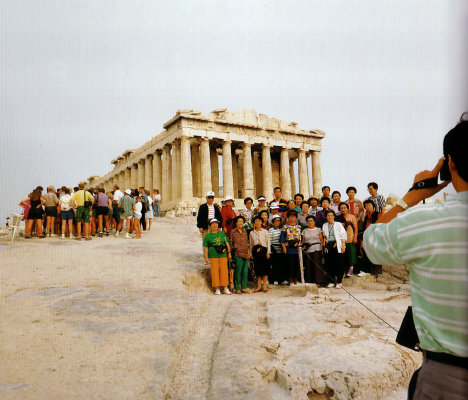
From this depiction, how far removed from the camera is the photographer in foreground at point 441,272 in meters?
1.78

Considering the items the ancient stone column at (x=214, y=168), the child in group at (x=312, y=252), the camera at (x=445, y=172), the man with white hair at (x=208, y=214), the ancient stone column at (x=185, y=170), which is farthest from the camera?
the ancient stone column at (x=214, y=168)

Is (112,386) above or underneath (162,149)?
underneath

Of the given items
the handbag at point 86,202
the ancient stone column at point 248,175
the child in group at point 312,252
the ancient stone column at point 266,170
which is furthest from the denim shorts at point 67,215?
the ancient stone column at point 266,170

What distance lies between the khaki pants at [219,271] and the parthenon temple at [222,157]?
18.6 meters

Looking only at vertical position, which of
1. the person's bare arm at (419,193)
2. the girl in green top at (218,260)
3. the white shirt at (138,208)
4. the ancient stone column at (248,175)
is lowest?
the girl in green top at (218,260)

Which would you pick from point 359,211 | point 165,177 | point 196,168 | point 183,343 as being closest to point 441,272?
point 183,343

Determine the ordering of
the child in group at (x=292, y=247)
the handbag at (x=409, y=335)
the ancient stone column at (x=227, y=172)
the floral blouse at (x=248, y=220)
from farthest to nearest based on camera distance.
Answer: the ancient stone column at (x=227, y=172) < the floral blouse at (x=248, y=220) < the child in group at (x=292, y=247) < the handbag at (x=409, y=335)

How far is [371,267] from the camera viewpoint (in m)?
10.1

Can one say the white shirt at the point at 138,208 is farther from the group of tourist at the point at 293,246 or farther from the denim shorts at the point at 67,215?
the group of tourist at the point at 293,246

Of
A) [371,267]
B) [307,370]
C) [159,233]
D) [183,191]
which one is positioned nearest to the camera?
[307,370]

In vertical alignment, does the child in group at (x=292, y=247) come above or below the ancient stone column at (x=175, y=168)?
below

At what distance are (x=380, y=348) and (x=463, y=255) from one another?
318 centimetres

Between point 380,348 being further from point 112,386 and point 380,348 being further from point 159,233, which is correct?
point 159,233

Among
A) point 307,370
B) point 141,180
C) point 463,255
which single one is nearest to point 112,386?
point 307,370
